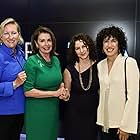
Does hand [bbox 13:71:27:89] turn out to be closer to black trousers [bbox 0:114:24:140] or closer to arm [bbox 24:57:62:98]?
arm [bbox 24:57:62:98]

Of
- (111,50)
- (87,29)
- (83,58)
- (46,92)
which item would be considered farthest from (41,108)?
(87,29)

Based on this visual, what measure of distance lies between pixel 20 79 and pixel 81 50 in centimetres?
57

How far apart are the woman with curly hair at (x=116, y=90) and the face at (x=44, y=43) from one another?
0.45 meters

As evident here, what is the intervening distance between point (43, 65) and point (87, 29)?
3.98ft

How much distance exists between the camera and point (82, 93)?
257cm

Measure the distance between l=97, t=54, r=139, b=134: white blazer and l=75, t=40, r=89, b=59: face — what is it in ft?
1.09

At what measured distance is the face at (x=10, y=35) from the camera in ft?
8.47

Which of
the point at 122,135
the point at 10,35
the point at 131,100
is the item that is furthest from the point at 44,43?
the point at 122,135

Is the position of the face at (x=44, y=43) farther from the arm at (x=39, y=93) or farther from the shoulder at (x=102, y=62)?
the shoulder at (x=102, y=62)

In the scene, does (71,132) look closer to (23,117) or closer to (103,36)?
(23,117)

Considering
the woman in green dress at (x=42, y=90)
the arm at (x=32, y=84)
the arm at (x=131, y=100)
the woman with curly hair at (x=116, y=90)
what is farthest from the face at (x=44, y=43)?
the arm at (x=131, y=100)

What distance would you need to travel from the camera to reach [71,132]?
264 cm

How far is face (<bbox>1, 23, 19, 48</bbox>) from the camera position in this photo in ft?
8.47

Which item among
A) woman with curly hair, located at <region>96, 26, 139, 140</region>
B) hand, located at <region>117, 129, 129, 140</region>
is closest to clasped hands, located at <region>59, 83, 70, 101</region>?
woman with curly hair, located at <region>96, 26, 139, 140</region>
